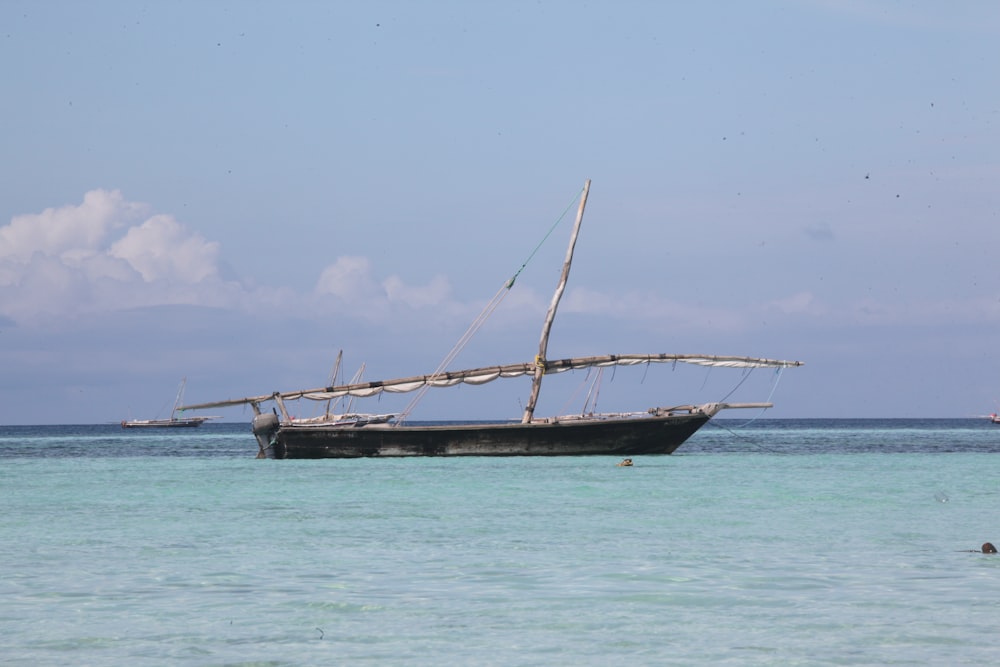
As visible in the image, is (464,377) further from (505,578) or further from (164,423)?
(164,423)

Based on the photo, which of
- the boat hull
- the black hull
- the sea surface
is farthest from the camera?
the boat hull

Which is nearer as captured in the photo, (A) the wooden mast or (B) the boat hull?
A: (A) the wooden mast

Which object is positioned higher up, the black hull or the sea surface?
the black hull

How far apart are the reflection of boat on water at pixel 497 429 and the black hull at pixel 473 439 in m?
0.04

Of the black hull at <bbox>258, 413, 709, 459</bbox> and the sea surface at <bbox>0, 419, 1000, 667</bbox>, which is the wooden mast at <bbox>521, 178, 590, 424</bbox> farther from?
the sea surface at <bbox>0, 419, 1000, 667</bbox>

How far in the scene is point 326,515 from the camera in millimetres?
25984

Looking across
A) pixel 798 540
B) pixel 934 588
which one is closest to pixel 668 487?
pixel 798 540

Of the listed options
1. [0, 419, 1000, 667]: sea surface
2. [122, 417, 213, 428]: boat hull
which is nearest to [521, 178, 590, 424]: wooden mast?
[0, 419, 1000, 667]: sea surface

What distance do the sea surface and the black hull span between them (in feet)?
48.4

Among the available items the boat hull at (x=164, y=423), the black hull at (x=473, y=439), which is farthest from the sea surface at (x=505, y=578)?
the boat hull at (x=164, y=423)

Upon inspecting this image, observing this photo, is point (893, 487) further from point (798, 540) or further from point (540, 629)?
point (540, 629)

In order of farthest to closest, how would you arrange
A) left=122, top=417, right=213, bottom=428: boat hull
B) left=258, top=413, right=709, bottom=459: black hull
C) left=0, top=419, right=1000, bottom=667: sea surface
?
left=122, top=417, right=213, bottom=428: boat hull → left=258, top=413, right=709, bottom=459: black hull → left=0, top=419, right=1000, bottom=667: sea surface

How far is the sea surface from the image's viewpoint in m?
11.7

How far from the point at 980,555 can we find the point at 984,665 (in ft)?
24.5
